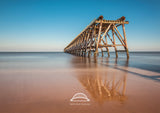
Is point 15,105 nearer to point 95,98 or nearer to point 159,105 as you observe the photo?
point 95,98

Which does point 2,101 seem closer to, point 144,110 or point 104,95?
point 104,95

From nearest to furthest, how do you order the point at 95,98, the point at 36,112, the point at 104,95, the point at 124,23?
the point at 36,112
the point at 95,98
the point at 104,95
the point at 124,23

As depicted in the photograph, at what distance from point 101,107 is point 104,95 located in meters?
0.57

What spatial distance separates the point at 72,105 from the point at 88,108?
34 cm

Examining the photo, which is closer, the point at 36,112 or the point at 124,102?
the point at 36,112

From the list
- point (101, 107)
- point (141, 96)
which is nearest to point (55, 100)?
point (101, 107)

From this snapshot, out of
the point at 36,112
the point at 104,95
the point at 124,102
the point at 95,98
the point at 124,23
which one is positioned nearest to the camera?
the point at 36,112

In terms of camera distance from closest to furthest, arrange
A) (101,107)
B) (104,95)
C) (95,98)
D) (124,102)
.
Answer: (101,107), (124,102), (95,98), (104,95)

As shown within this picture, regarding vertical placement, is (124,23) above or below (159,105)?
above

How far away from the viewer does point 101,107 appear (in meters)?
1.98

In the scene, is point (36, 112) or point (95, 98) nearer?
point (36, 112)

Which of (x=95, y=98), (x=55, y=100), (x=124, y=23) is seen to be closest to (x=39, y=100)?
(x=55, y=100)

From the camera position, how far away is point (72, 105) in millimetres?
2053

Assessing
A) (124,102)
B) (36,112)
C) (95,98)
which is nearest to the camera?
(36,112)
